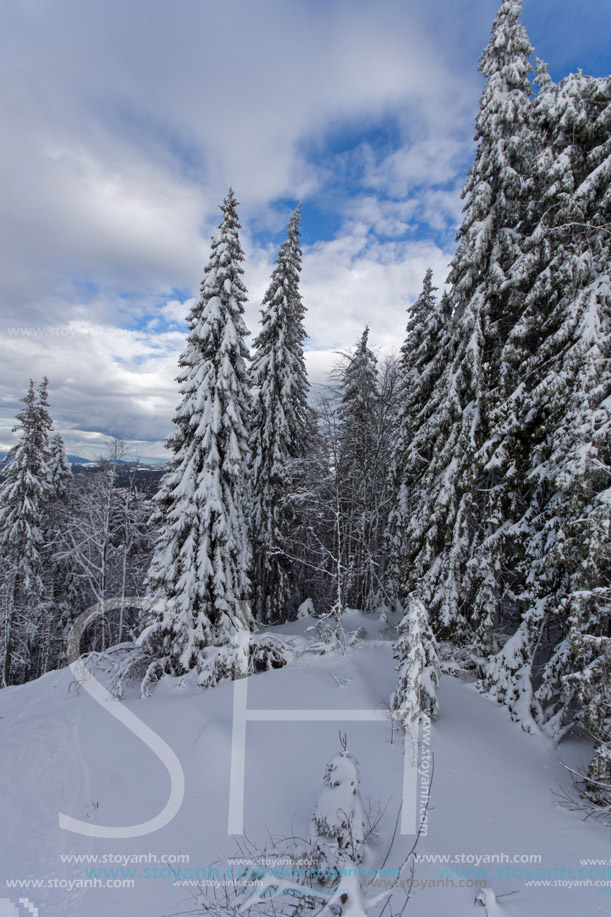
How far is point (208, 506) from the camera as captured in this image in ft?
40.5

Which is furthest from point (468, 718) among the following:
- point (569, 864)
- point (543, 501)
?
point (543, 501)

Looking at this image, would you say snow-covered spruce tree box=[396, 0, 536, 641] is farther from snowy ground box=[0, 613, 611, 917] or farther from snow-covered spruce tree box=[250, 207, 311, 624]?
snow-covered spruce tree box=[250, 207, 311, 624]

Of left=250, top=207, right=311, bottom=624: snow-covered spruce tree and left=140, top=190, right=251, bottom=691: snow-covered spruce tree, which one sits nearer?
left=140, top=190, right=251, bottom=691: snow-covered spruce tree

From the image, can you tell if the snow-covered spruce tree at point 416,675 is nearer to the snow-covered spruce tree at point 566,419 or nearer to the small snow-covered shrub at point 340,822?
the snow-covered spruce tree at point 566,419

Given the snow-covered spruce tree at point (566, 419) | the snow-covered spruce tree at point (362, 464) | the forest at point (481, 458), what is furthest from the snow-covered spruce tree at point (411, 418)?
the snow-covered spruce tree at point (566, 419)

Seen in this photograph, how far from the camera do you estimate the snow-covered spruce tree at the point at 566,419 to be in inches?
277

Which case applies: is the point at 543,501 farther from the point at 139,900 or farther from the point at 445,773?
the point at 139,900

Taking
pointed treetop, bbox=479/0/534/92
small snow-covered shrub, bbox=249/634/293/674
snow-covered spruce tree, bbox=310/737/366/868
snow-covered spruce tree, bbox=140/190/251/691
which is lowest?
small snow-covered shrub, bbox=249/634/293/674

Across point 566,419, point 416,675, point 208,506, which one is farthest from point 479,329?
point 208,506

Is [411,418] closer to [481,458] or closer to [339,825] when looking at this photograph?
[481,458]

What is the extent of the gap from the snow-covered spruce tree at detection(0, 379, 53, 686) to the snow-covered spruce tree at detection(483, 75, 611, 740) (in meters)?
21.5

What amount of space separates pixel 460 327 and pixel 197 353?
7868 millimetres

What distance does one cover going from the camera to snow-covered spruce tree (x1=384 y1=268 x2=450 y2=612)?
13133 mm

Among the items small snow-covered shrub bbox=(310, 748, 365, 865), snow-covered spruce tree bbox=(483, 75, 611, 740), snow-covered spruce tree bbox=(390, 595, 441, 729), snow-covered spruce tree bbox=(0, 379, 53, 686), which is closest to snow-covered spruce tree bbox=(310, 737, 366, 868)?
small snow-covered shrub bbox=(310, 748, 365, 865)
